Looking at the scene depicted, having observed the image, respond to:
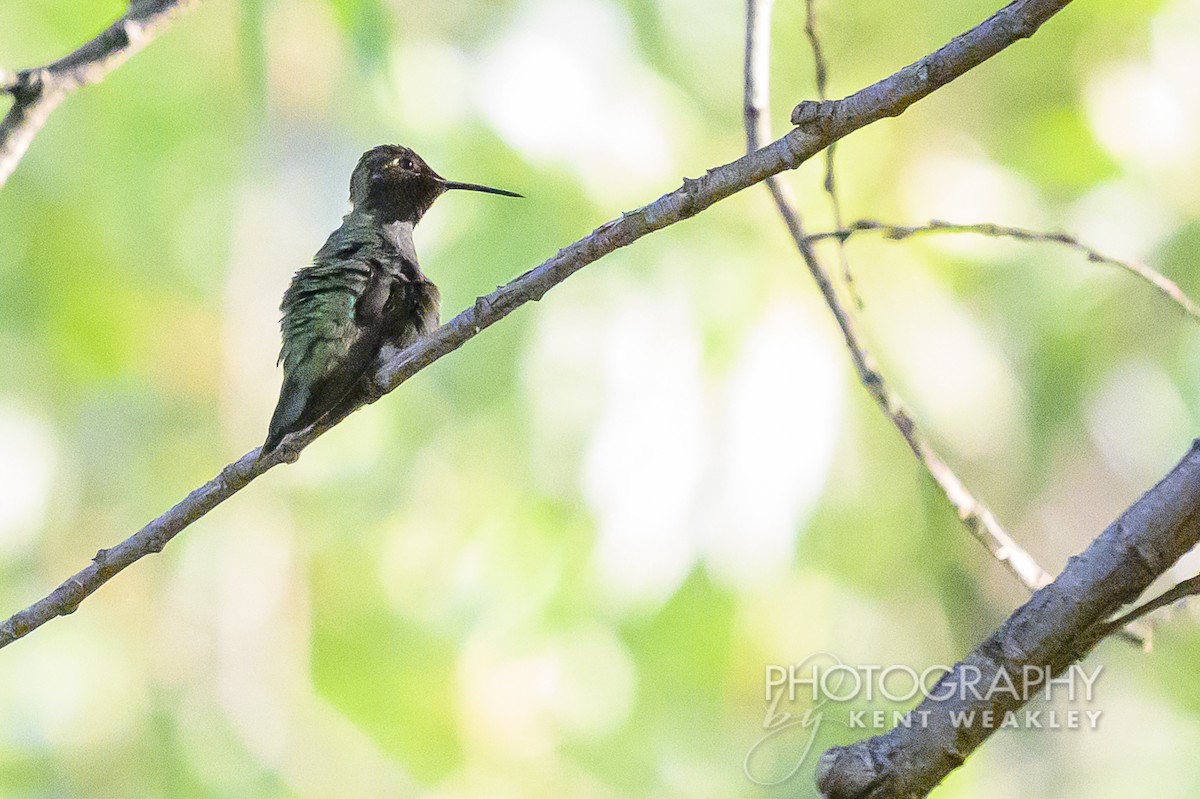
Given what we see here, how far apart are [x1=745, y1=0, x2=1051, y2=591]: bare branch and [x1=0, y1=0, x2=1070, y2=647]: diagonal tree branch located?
0.40 m

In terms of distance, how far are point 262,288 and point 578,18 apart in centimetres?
356

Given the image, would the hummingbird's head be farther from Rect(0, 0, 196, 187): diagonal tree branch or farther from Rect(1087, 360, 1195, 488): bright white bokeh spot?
Rect(1087, 360, 1195, 488): bright white bokeh spot

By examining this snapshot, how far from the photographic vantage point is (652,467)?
7953mm

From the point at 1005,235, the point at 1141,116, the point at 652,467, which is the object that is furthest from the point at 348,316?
the point at 1141,116

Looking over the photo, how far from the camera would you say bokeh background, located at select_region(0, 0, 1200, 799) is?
333 inches

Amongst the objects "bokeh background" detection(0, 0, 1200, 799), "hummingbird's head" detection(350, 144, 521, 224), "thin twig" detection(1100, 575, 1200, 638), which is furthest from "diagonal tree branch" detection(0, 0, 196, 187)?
"bokeh background" detection(0, 0, 1200, 799)

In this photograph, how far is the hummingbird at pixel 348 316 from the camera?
3.57m

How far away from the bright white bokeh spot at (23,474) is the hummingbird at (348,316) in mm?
6242

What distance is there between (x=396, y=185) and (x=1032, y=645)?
344 cm

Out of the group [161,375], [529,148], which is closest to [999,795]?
[529,148]

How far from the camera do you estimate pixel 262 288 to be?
1034 centimetres

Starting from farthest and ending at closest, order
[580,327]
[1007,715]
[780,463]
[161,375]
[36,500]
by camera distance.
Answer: [161,375] < [36,500] < [580,327] < [780,463] < [1007,715]

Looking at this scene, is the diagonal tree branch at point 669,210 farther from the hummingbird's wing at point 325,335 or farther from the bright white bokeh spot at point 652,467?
the bright white bokeh spot at point 652,467

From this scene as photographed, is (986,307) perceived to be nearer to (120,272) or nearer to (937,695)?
(120,272)
